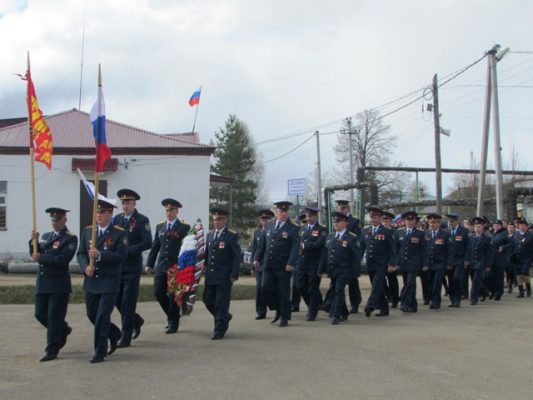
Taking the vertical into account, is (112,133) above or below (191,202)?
above

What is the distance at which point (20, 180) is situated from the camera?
77.9ft

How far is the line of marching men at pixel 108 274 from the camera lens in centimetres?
723

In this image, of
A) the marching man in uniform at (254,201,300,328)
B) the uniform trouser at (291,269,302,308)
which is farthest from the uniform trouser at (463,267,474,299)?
the marching man in uniform at (254,201,300,328)

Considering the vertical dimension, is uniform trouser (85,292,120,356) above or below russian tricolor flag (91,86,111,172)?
below

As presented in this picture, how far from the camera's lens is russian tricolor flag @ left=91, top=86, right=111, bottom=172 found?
7516 millimetres

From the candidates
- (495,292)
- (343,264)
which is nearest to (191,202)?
(495,292)

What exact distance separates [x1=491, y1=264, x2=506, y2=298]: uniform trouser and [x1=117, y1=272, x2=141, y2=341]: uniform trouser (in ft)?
30.9

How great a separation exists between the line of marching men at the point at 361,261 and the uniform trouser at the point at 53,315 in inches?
139

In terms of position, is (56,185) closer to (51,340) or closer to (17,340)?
(17,340)

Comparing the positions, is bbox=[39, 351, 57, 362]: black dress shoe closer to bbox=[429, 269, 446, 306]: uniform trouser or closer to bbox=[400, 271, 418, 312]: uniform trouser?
bbox=[400, 271, 418, 312]: uniform trouser

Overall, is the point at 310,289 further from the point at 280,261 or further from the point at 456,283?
the point at 456,283

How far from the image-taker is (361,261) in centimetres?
1105

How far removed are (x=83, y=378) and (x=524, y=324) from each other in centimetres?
735

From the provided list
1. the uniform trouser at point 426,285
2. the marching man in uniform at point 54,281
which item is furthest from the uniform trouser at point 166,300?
the uniform trouser at point 426,285
